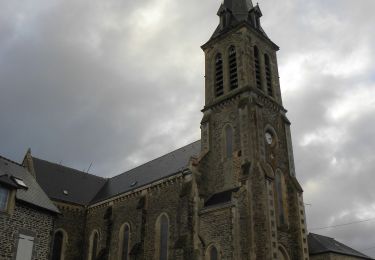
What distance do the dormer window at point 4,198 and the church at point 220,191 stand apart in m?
0.47

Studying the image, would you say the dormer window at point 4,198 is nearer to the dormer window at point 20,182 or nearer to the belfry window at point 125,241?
the dormer window at point 20,182

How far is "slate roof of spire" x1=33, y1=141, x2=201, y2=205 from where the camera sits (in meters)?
33.3

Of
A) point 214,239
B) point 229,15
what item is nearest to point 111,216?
point 214,239

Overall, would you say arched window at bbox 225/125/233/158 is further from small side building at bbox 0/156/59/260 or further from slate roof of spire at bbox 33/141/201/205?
small side building at bbox 0/156/59/260

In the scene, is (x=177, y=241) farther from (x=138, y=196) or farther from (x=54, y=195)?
(x=54, y=195)

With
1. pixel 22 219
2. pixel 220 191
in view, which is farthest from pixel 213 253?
pixel 22 219

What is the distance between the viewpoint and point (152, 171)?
35031mm

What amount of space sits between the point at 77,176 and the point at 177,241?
1932 centimetres

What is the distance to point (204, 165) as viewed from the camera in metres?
28.8

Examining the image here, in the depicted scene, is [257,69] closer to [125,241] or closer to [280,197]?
[280,197]

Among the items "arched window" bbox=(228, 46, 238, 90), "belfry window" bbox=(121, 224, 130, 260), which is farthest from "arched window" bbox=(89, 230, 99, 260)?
"arched window" bbox=(228, 46, 238, 90)

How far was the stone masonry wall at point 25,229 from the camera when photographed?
19.3 metres

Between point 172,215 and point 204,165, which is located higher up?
point 204,165

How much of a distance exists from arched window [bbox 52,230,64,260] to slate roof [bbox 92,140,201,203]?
13.6ft
